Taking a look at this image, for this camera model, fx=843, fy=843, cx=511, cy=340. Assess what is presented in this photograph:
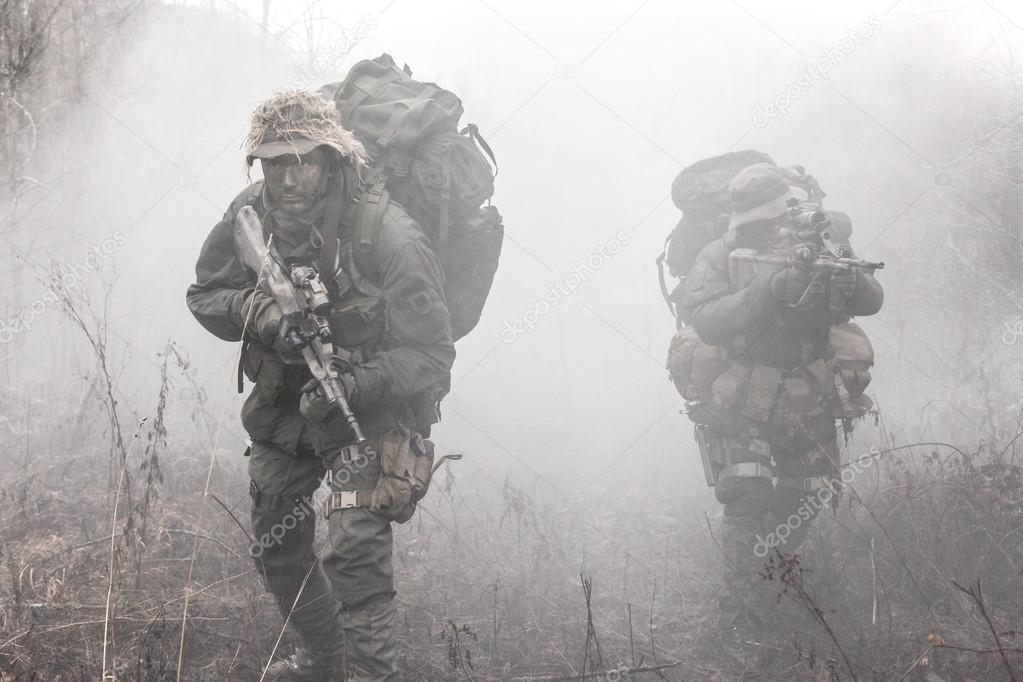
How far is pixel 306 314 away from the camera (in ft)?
10.4

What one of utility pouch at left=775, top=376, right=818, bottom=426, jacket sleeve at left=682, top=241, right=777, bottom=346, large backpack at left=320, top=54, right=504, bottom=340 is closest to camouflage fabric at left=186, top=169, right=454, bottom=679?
large backpack at left=320, top=54, right=504, bottom=340

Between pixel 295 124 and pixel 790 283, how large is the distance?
256 centimetres

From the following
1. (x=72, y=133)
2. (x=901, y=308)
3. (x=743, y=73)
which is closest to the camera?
Result: (x=901, y=308)

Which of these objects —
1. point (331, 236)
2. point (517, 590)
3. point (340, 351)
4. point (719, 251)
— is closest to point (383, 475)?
point (340, 351)

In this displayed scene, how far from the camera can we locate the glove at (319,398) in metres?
3.13

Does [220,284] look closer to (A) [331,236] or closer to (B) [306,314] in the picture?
(A) [331,236]

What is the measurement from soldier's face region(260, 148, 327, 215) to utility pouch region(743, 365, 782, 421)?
2632mm

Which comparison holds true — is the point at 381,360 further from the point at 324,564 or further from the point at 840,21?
the point at 840,21

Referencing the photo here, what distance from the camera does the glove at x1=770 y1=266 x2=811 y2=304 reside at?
432 centimetres

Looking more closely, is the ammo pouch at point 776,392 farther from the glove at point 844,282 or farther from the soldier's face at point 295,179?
the soldier's face at point 295,179

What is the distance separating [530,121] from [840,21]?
6082mm

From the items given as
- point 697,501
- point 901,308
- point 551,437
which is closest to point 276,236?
point 697,501

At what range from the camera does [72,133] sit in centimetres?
883

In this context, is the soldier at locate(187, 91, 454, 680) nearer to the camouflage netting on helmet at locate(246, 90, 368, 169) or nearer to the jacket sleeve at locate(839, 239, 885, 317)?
the camouflage netting on helmet at locate(246, 90, 368, 169)
